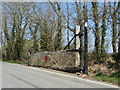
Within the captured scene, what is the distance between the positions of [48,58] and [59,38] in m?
7.74

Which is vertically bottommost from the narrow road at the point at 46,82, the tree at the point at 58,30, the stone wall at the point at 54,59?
the narrow road at the point at 46,82

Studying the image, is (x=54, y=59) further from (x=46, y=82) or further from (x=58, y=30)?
(x=58, y=30)

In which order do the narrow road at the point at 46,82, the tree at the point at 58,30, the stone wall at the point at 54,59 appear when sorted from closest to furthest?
the narrow road at the point at 46,82 < the stone wall at the point at 54,59 < the tree at the point at 58,30

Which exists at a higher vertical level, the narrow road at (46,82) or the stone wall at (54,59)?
the stone wall at (54,59)

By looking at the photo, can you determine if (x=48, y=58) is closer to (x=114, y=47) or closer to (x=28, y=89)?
(x=114, y=47)

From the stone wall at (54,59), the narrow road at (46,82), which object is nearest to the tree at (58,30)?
the stone wall at (54,59)

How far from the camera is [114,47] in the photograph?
18.3m

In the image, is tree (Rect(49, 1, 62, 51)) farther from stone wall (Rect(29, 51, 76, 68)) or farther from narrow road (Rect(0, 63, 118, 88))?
narrow road (Rect(0, 63, 118, 88))

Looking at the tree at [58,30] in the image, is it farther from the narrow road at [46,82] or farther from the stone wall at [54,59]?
the narrow road at [46,82]

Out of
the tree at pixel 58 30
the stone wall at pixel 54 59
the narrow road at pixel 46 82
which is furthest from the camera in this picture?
the tree at pixel 58 30

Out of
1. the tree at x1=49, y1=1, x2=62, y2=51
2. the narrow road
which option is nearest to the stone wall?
the narrow road

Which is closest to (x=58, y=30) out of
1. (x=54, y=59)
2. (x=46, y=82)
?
(x=54, y=59)

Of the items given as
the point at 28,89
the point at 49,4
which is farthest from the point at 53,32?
the point at 28,89

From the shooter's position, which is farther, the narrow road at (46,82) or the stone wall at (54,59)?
the stone wall at (54,59)
